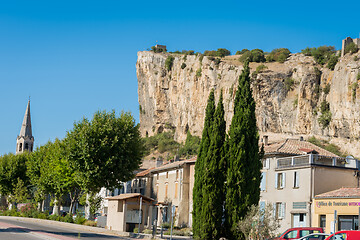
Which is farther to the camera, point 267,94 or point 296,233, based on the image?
point 267,94

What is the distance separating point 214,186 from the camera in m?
27.5

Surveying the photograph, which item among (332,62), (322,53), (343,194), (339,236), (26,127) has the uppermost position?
(322,53)

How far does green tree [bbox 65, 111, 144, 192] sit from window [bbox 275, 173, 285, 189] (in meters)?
16.0

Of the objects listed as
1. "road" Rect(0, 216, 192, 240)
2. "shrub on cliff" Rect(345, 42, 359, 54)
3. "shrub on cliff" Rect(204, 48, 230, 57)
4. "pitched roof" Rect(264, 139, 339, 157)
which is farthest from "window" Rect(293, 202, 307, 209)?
"shrub on cliff" Rect(204, 48, 230, 57)

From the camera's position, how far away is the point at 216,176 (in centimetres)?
2773

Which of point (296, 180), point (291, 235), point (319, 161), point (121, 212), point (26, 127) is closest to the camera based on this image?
point (291, 235)

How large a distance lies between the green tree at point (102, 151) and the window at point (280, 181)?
1605 centimetres

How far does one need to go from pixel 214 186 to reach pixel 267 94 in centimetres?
8735

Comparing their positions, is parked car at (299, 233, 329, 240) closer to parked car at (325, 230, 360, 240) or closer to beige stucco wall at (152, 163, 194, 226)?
parked car at (325, 230, 360, 240)

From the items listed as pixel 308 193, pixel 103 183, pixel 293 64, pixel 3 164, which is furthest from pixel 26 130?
pixel 308 193

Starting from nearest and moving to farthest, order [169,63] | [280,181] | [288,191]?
[288,191] → [280,181] → [169,63]

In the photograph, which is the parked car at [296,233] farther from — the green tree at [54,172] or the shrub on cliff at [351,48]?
the shrub on cliff at [351,48]

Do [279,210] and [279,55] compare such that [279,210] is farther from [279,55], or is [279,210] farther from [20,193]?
[279,55]

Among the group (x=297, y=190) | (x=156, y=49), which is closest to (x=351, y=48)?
(x=156, y=49)
